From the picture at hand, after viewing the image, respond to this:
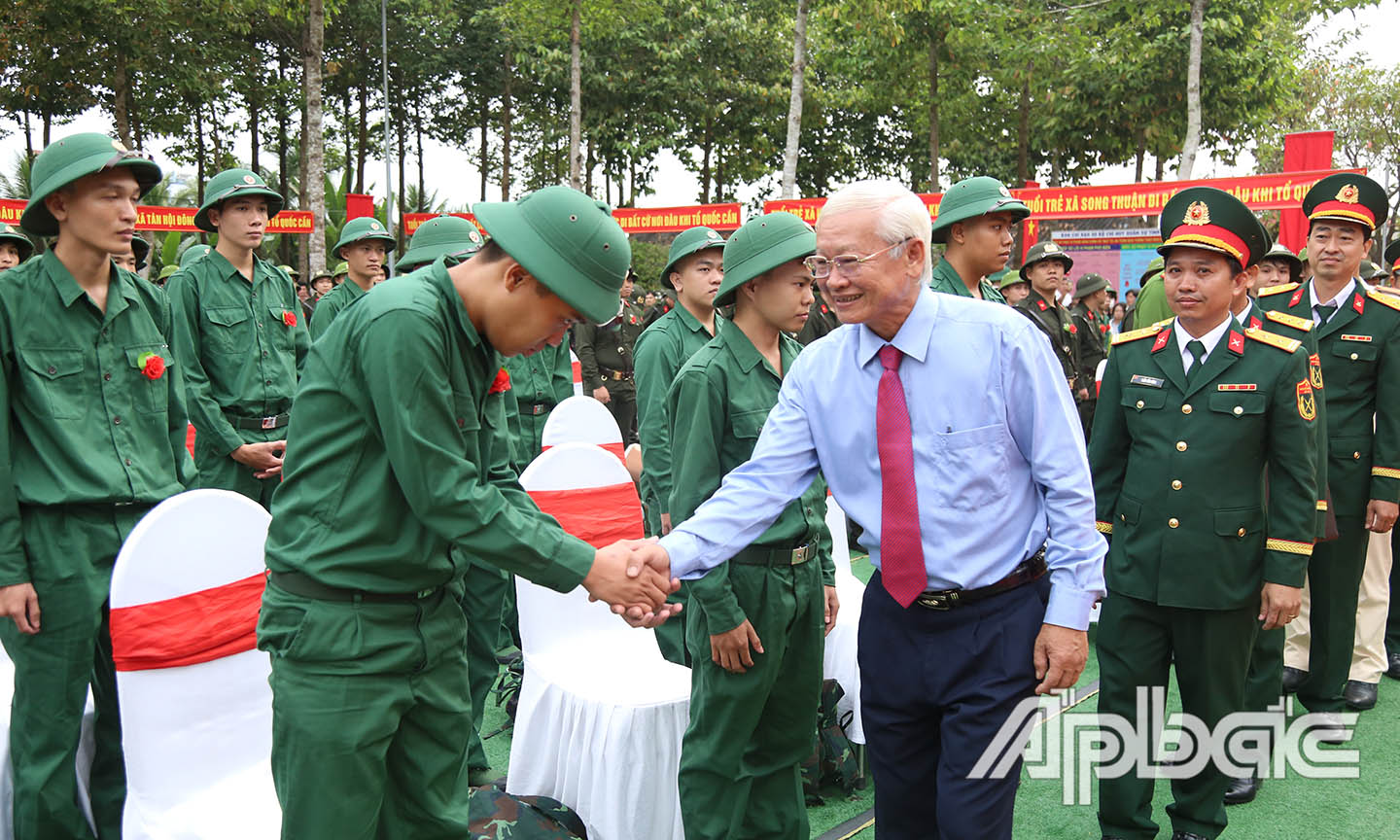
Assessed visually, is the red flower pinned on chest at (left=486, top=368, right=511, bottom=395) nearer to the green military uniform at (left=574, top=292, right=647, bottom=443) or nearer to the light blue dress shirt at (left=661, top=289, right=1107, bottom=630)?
the light blue dress shirt at (left=661, top=289, right=1107, bottom=630)

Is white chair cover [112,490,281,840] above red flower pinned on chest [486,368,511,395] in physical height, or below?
below

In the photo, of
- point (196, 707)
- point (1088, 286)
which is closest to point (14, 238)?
point (196, 707)

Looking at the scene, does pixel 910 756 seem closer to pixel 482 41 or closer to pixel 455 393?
pixel 455 393

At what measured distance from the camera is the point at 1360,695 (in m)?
4.54

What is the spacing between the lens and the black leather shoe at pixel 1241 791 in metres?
3.65

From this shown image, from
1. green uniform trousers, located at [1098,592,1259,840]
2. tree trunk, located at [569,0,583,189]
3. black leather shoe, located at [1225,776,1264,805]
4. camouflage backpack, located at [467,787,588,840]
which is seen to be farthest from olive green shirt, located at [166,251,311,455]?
tree trunk, located at [569,0,583,189]

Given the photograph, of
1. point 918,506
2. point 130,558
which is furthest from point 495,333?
point 130,558

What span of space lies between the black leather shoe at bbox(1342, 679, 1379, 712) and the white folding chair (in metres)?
3.54

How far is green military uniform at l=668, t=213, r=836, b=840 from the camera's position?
2.77 metres

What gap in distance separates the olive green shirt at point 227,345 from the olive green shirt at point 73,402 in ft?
3.28

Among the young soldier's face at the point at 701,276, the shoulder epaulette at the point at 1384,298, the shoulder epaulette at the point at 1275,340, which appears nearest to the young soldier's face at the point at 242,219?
the young soldier's face at the point at 701,276

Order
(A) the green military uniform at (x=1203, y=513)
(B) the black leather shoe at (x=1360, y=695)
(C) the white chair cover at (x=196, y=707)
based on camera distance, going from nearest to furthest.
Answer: (C) the white chair cover at (x=196, y=707)
(A) the green military uniform at (x=1203, y=513)
(B) the black leather shoe at (x=1360, y=695)

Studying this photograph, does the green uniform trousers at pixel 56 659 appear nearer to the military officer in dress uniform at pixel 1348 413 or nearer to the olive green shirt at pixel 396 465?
the olive green shirt at pixel 396 465

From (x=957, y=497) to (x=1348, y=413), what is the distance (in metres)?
2.99
